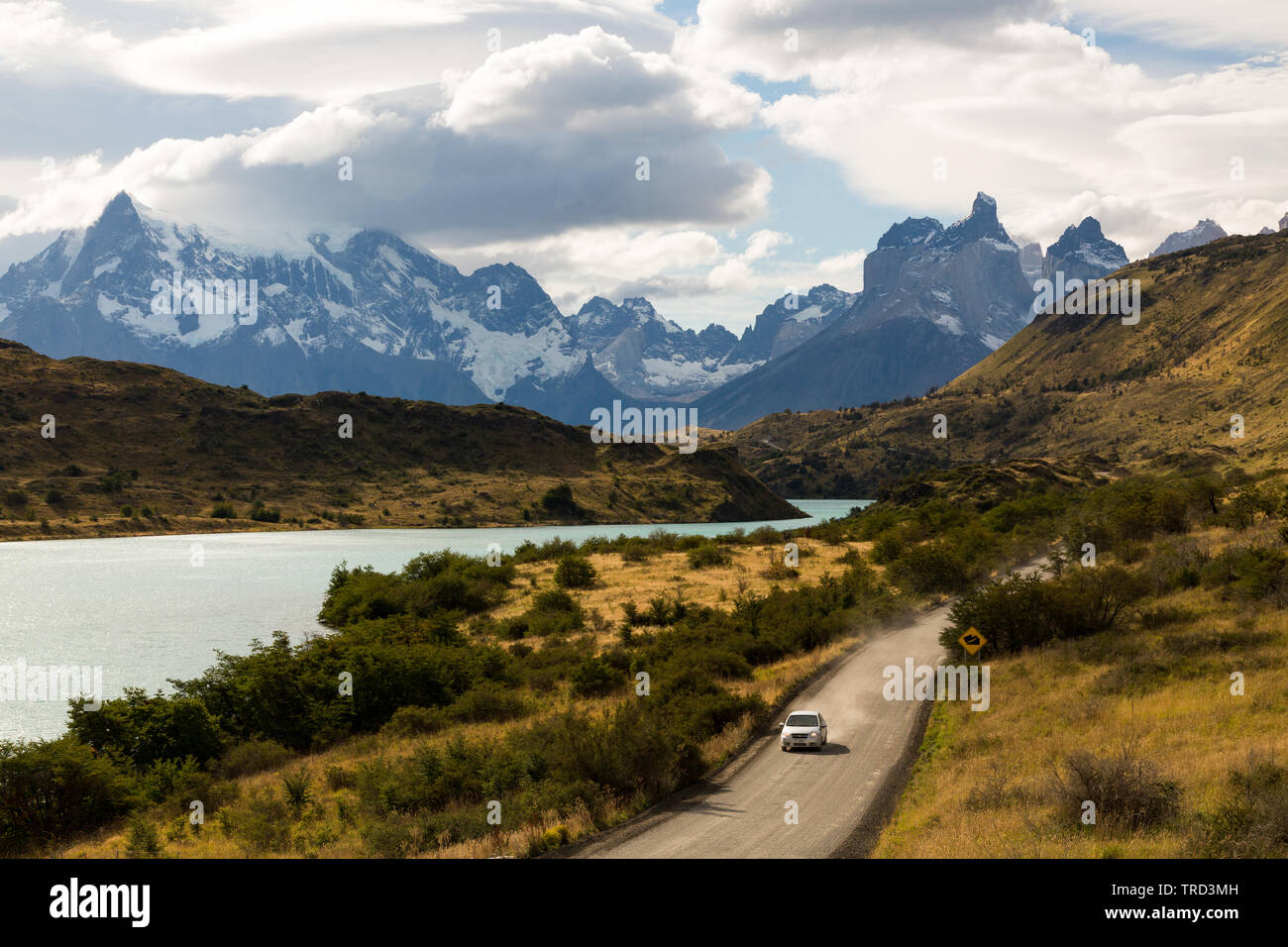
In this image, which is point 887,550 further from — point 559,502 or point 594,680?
point 559,502

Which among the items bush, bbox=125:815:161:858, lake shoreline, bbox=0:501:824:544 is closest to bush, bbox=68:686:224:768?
bush, bbox=125:815:161:858

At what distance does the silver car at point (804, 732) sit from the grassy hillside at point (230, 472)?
416 feet

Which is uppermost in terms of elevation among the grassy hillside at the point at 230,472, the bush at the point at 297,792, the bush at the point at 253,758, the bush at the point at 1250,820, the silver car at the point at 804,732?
the grassy hillside at the point at 230,472

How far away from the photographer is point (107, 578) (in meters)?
80.9

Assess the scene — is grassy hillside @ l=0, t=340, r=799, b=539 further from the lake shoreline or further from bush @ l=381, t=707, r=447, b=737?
bush @ l=381, t=707, r=447, b=737

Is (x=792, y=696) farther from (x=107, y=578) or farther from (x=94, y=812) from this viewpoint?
(x=107, y=578)

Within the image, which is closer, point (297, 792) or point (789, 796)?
point (789, 796)

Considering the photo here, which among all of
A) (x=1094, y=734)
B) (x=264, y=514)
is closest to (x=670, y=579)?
(x=1094, y=734)

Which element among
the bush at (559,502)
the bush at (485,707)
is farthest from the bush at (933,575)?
the bush at (559,502)

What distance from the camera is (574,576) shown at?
73938 millimetres

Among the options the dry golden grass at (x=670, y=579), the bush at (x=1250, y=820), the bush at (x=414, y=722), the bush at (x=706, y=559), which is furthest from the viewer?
the bush at (x=706, y=559)

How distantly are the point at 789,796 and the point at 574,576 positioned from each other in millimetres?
52061

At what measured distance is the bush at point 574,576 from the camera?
7381 centimetres

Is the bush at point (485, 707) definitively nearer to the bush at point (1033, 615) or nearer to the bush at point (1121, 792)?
the bush at point (1033, 615)
